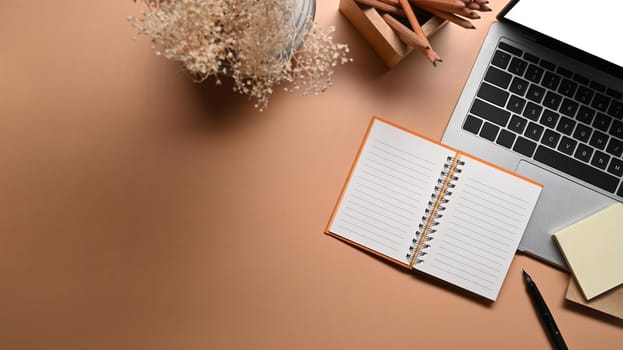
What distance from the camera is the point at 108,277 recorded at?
2.75 feet

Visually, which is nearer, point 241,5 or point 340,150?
point 241,5

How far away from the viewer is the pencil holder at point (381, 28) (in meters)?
0.76

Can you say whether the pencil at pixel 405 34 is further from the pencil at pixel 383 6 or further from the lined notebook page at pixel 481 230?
the lined notebook page at pixel 481 230

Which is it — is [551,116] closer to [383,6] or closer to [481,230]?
[481,230]

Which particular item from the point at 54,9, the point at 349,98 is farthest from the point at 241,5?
the point at 54,9

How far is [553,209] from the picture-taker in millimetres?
865

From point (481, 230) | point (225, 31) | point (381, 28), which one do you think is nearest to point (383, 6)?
point (381, 28)

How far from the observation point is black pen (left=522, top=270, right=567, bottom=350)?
860mm

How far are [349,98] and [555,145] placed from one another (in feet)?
1.14

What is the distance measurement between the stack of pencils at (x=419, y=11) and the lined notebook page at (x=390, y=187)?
158 mm

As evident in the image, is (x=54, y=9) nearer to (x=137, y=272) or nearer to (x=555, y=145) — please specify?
(x=137, y=272)

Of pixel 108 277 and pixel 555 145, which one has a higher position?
pixel 555 145

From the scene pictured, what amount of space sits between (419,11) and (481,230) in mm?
363

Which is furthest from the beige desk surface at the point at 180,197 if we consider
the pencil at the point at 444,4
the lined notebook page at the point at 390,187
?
the pencil at the point at 444,4
